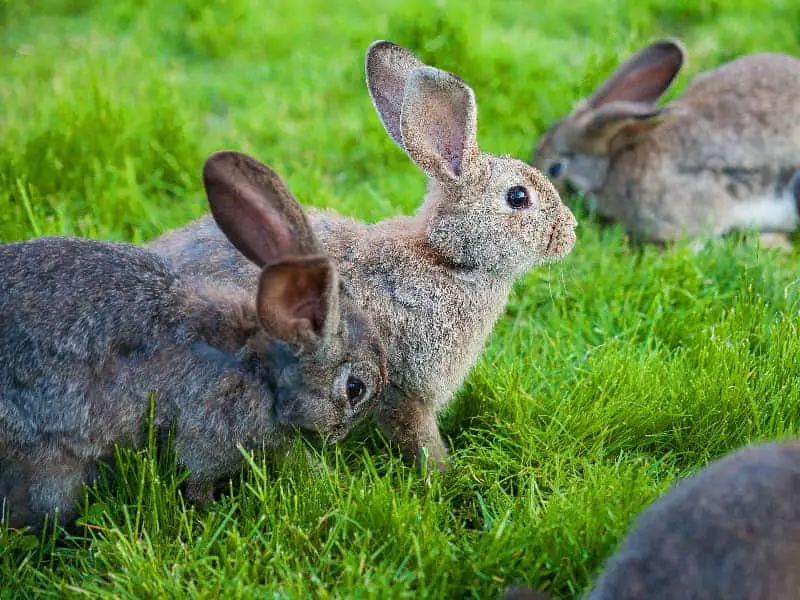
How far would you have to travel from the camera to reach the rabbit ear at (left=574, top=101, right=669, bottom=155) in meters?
5.78

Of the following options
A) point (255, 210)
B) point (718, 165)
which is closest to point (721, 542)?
point (255, 210)

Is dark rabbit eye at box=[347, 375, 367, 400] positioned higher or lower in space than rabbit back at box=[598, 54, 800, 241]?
lower

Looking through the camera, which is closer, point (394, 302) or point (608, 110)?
point (394, 302)

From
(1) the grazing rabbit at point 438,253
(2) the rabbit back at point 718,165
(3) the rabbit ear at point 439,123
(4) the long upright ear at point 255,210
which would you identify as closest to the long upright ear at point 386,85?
(1) the grazing rabbit at point 438,253

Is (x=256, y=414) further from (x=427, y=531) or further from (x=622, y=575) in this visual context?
(x=622, y=575)

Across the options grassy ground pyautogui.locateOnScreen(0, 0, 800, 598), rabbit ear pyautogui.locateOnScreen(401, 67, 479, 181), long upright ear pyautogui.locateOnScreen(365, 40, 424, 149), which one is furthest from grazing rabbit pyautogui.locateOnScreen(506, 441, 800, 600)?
long upright ear pyautogui.locateOnScreen(365, 40, 424, 149)

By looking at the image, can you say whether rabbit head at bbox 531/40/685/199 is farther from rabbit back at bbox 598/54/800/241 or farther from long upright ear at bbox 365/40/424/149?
long upright ear at bbox 365/40/424/149

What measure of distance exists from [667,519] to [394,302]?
5.22 ft

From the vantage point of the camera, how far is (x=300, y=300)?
3367 mm

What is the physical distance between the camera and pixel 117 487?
346cm

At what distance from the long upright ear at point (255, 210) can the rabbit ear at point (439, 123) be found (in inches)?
29.4

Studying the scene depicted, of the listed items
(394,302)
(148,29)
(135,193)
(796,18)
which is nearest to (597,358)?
(394,302)

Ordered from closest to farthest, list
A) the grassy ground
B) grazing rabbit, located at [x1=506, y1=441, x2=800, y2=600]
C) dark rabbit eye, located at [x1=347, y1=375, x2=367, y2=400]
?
grazing rabbit, located at [x1=506, y1=441, x2=800, y2=600] → the grassy ground → dark rabbit eye, located at [x1=347, y1=375, x2=367, y2=400]

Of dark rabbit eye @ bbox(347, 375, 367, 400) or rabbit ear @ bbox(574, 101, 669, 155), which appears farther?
rabbit ear @ bbox(574, 101, 669, 155)
